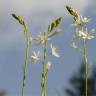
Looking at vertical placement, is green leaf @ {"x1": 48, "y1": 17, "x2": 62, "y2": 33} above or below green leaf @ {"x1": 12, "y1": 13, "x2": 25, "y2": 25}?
below

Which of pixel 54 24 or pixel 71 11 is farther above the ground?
pixel 71 11

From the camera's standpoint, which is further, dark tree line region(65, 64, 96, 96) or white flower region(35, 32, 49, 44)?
dark tree line region(65, 64, 96, 96)

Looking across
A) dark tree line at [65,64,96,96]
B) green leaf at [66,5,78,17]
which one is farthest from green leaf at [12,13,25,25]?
dark tree line at [65,64,96,96]

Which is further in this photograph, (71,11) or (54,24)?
(71,11)

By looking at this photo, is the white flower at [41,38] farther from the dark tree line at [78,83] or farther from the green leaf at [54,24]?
the dark tree line at [78,83]

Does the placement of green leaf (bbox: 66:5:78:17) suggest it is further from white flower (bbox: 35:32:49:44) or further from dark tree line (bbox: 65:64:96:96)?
dark tree line (bbox: 65:64:96:96)

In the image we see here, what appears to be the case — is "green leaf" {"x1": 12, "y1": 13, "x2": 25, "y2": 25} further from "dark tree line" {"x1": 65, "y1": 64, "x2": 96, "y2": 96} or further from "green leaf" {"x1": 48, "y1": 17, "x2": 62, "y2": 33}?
"dark tree line" {"x1": 65, "y1": 64, "x2": 96, "y2": 96}

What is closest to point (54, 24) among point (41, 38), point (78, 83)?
point (41, 38)

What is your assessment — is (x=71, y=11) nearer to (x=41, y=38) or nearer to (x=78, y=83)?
(x=41, y=38)

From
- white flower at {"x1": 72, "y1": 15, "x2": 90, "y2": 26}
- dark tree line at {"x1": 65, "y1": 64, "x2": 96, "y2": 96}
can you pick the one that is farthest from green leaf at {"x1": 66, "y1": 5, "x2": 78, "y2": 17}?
dark tree line at {"x1": 65, "y1": 64, "x2": 96, "y2": 96}

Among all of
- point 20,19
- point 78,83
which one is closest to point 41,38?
point 20,19

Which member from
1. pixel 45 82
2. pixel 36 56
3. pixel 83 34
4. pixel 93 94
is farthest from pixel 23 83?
pixel 93 94
